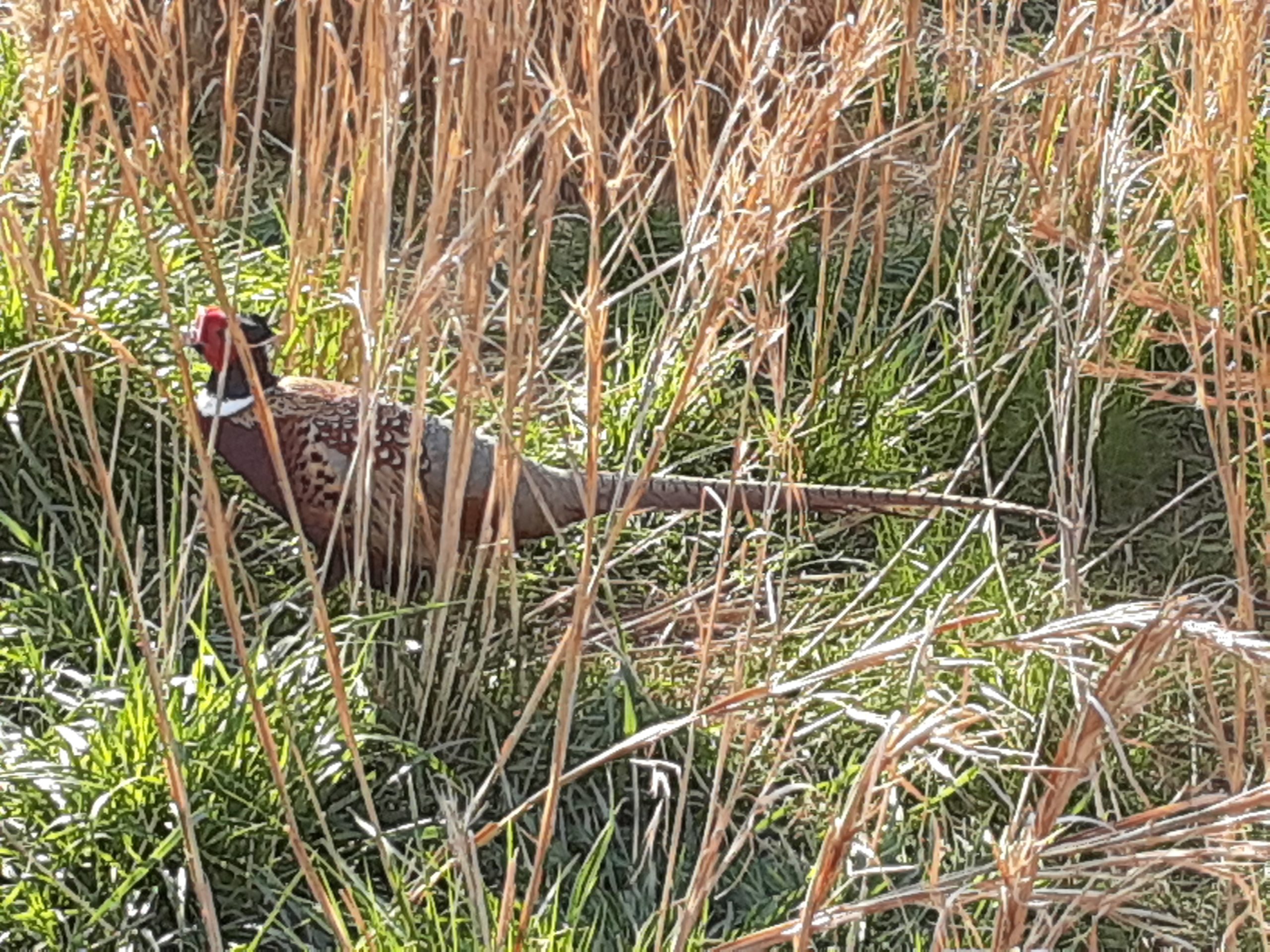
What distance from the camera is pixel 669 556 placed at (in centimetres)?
266

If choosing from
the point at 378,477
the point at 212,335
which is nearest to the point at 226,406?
the point at 212,335

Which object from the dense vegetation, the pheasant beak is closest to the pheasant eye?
the pheasant beak

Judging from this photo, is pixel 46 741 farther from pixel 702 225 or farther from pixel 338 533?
pixel 702 225

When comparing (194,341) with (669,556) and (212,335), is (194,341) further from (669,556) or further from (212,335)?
(669,556)

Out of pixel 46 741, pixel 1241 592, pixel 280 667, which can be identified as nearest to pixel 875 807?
pixel 1241 592

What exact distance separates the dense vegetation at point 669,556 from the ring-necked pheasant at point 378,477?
0.08 m

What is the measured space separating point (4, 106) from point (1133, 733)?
7.71ft

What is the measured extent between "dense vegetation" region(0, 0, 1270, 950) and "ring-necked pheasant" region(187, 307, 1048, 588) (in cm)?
8

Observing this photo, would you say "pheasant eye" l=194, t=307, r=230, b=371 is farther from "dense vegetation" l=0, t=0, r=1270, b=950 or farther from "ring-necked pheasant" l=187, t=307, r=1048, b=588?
"dense vegetation" l=0, t=0, r=1270, b=950

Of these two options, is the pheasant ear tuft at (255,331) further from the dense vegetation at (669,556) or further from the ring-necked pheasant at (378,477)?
the dense vegetation at (669,556)

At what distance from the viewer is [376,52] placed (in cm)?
200

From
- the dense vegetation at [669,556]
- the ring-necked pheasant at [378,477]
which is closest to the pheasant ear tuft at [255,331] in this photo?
the ring-necked pheasant at [378,477]

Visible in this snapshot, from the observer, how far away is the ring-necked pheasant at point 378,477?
2221 millimetres

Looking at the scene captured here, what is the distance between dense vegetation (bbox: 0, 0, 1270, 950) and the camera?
138 cm
